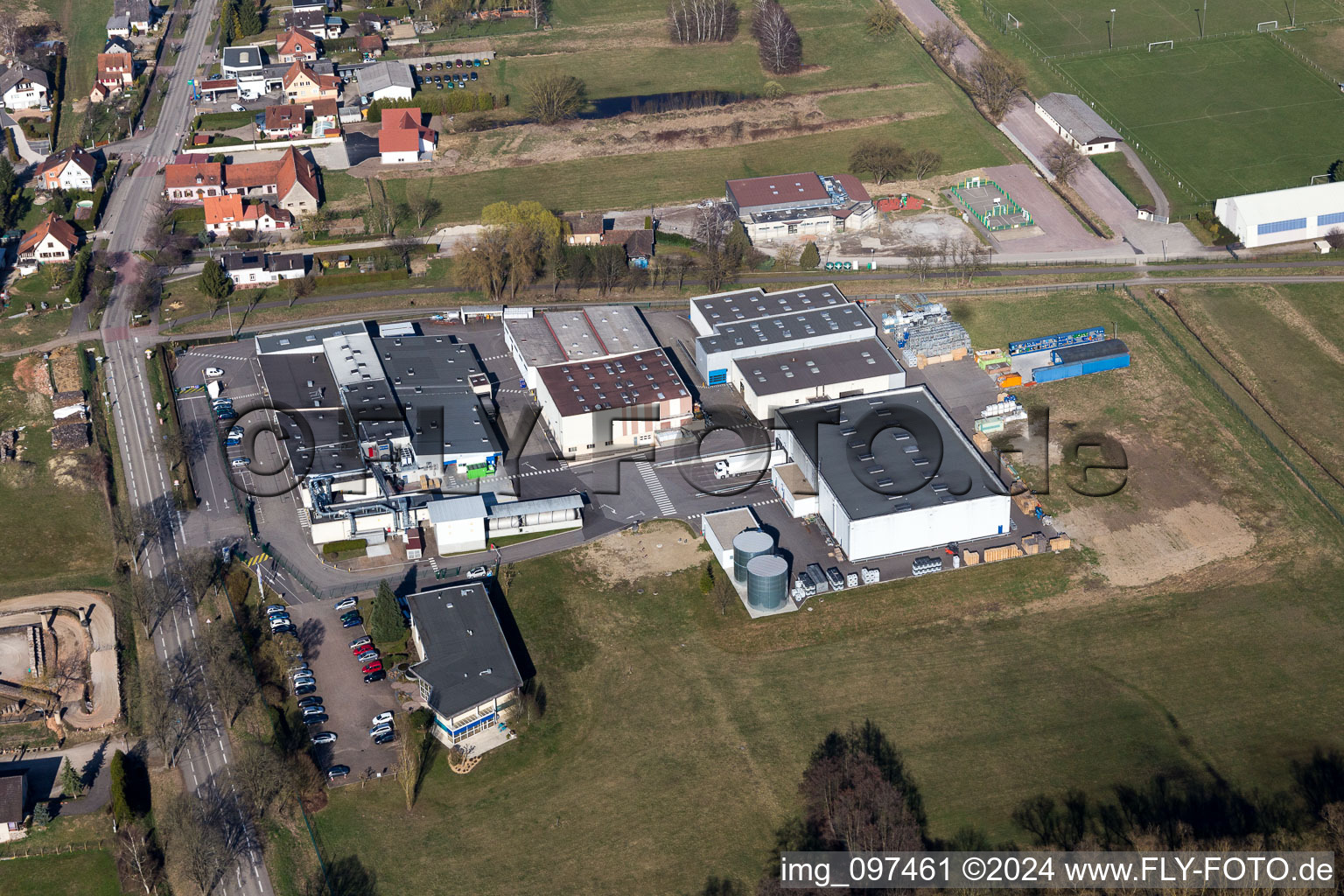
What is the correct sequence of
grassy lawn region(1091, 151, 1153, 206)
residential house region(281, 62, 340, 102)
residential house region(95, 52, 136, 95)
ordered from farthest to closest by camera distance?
residential house region(95, 52, 136, 95), residential house region(281, 62, 340, 102), grassy lawn region(1091, 151, 1153, 206)

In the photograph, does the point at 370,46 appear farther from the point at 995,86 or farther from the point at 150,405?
the point at 150,405

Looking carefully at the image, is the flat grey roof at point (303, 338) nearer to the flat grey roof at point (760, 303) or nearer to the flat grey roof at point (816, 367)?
the flat grey roof at point (760, 303)

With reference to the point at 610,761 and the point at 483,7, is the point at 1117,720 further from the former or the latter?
the point at 483,7

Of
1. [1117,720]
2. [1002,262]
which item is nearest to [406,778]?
[1117,720]

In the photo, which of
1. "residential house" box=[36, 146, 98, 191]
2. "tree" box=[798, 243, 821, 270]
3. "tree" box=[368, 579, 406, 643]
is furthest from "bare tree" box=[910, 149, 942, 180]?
"residential house" box=[36, 146, 98, 191]

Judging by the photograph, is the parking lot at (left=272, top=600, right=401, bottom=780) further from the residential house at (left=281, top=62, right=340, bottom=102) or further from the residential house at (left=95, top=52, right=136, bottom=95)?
the residential house at (left=95, top=52, right=136, bottom=95)

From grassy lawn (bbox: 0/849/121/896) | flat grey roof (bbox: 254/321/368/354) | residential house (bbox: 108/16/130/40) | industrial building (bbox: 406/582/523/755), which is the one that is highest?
residential house (bbox: 108/16/130/40)

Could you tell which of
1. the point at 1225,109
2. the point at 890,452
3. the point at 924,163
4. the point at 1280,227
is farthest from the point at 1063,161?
the point at 890,452
